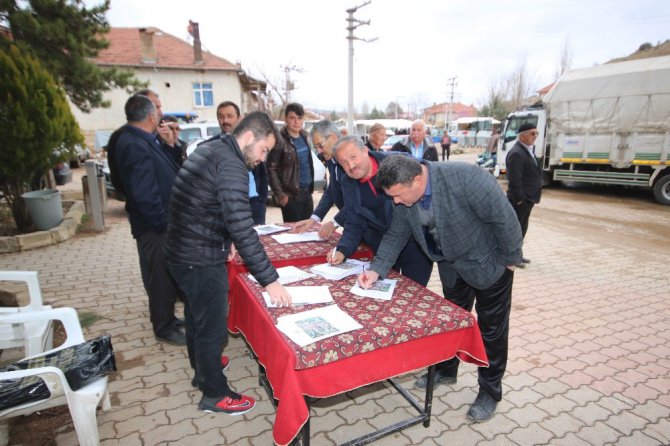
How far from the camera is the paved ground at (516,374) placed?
225 centimetres

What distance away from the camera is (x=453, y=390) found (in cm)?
267

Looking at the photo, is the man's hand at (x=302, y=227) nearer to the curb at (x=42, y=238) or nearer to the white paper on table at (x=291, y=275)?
the white paper on table at (x=291, y=275)

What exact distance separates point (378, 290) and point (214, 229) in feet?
3.12

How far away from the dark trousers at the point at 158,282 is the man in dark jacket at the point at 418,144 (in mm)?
3527

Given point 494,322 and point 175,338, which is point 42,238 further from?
point 494,322

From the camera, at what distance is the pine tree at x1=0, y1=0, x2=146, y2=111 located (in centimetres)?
559

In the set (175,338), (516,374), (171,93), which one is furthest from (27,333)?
(171,93)

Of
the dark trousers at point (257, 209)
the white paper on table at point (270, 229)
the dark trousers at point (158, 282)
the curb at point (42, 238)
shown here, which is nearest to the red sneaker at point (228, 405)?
the dark trousers at point (158, 282)

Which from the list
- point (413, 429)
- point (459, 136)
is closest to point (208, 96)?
point (459, 136)

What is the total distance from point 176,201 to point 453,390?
7.21ft

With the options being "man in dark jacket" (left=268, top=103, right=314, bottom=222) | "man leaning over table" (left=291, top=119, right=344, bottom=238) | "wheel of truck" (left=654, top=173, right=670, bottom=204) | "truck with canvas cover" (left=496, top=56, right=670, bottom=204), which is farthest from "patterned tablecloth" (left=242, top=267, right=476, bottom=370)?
"wheel of truck" (left=654, top=173, right=670, bottom=204)

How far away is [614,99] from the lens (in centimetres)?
943

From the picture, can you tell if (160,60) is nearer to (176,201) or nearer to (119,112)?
(119,112)

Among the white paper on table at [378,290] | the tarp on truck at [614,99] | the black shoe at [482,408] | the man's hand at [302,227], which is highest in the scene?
the tarp on truck at [614,99]
